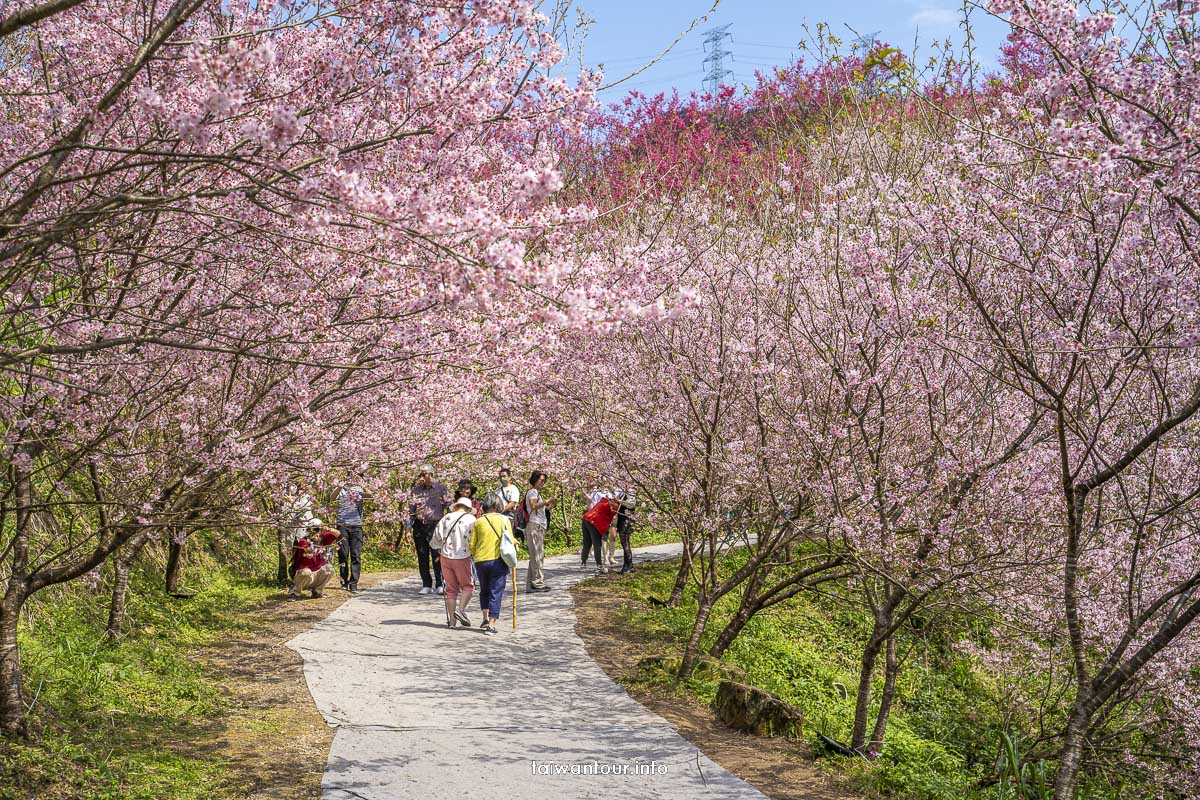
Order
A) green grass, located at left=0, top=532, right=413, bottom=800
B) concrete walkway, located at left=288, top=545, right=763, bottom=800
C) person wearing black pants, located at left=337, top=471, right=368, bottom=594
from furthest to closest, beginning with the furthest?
1. person wearing black pants, located at left=337, top=471, right=368, bottom=594
2. concrete walkway, located at left=288, top=545, right=763, bottom=800
3. green grass, located at left=0, top=532, right=413, bottom=800

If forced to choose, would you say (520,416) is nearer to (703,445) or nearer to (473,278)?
(703,445)

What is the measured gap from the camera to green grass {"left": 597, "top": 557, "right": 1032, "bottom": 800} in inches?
301

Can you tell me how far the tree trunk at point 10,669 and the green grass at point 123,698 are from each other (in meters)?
0.18

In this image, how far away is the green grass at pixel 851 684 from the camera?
7652 mm

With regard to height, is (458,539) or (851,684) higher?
(458,539)

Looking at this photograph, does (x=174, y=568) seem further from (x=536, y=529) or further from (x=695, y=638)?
(x=695, y=638)

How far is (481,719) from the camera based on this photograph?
26.5 feet

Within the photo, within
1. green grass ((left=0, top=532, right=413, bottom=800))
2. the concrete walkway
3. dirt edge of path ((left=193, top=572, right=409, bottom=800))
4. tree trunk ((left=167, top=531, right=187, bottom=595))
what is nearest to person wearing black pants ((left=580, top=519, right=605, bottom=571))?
the concrete walkway

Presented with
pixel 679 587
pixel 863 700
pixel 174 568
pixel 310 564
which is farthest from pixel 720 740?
pixel 174 568

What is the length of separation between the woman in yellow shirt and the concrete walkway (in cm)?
32

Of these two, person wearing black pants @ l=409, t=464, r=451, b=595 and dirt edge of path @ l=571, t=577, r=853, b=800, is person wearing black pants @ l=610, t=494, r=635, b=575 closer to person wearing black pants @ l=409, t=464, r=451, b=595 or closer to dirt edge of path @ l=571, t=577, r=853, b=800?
person wearing black pants @ l=409, t=464, r=451, b=595

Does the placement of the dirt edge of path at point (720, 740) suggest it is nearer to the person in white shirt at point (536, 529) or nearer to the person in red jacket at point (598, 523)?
the person in white shirt at point (536, 529)

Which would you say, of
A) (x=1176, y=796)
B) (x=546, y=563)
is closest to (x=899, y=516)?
(x=1176, y=796)

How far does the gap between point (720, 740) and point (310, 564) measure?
719 centimetres
